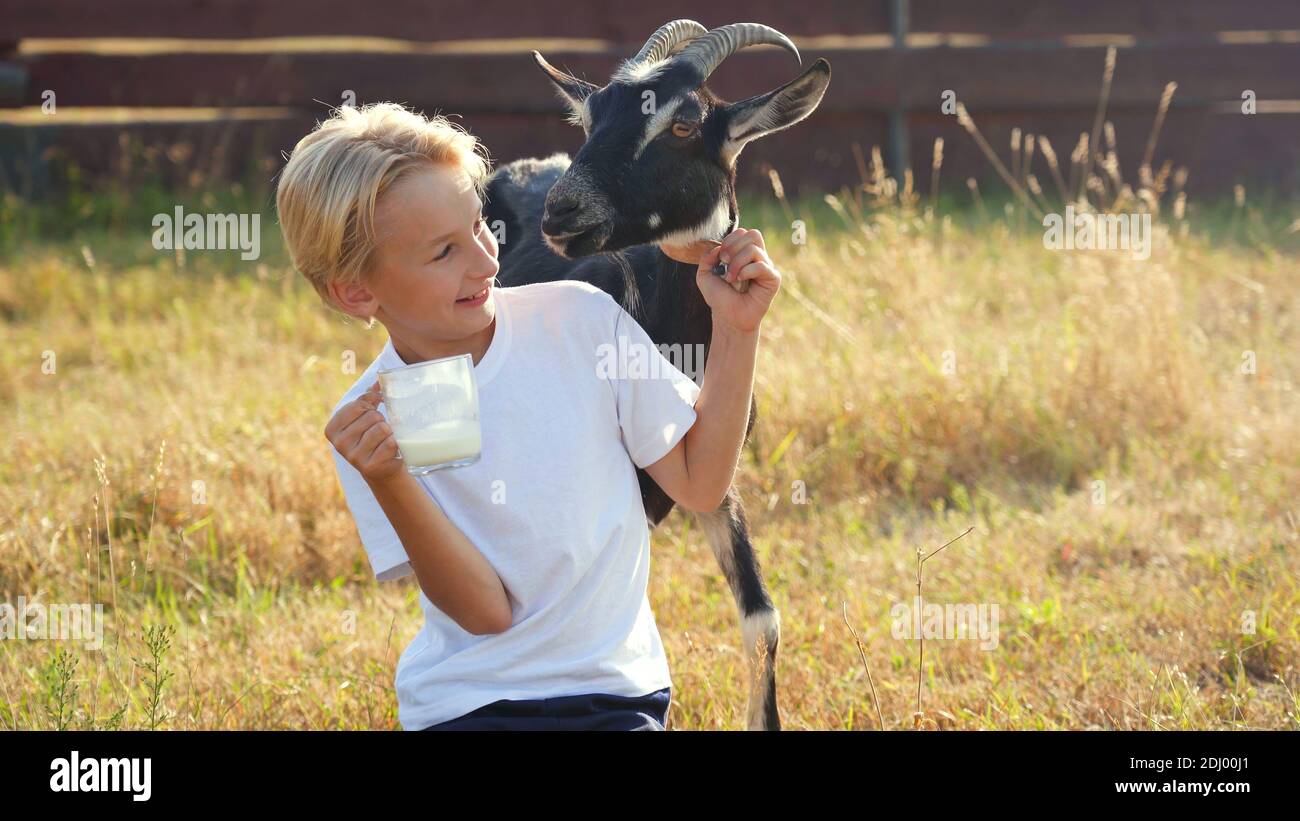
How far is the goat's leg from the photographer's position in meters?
3.51

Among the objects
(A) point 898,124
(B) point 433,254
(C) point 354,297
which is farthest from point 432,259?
(A) point 898,124

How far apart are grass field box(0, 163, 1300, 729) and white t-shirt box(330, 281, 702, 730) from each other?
904 mm

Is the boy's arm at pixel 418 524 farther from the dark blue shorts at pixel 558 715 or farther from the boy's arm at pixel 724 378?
the boy's arm at pixel 724 378

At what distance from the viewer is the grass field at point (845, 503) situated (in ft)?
12.0

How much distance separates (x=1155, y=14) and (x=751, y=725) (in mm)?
8616

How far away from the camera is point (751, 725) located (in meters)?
3.48

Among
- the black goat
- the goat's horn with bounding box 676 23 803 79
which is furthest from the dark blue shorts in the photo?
the goat's horn with bounding box 676 23 803 79

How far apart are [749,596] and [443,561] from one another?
4.97 ft

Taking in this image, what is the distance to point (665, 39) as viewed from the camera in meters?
3.67

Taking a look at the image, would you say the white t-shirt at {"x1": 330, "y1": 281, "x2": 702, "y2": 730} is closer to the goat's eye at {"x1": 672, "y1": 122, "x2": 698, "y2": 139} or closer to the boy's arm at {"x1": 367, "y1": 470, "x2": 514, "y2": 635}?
the boy's arm at {"x1": 367, "y1": 470, "x2": 514, "y2": 635}

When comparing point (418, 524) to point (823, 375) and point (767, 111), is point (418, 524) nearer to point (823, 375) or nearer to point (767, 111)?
point (767, 111)

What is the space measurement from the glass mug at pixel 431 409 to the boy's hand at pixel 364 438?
24mm
